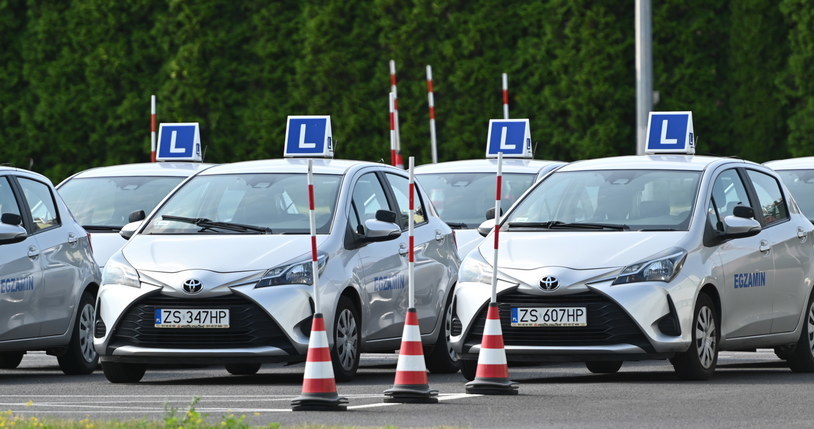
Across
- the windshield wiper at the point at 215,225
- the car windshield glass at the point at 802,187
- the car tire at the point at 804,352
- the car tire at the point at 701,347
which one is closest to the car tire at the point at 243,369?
the windshield wiper at the point at 215,225

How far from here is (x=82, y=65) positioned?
3131cm

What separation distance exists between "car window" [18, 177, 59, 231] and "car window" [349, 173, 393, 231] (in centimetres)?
252

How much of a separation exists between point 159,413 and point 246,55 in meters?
19.4

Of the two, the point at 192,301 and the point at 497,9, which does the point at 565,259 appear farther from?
the point at 497,9

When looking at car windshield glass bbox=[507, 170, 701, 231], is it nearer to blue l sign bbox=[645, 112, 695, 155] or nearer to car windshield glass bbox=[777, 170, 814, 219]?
blue l sign bbox=[645, 112, 695, 155]

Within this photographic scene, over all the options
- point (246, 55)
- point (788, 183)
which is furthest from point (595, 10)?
point (788, 183)

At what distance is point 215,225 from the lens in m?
15.4

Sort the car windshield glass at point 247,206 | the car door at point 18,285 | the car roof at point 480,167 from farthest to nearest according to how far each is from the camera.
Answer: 1. the car roof at point 480,167
2. the car door at point 18,285
3. the car windshield glass at point 247,206

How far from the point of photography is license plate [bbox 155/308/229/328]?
14.3 meters

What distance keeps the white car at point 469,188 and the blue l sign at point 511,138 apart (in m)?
0.92

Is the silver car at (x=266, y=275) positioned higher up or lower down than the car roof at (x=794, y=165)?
lower down

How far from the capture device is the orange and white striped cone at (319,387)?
40.6ft

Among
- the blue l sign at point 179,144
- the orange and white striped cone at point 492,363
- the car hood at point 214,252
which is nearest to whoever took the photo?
the orange and white striped cone at point 492,363

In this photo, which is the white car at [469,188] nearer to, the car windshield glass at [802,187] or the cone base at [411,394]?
the car windshield glass at [802,187]
